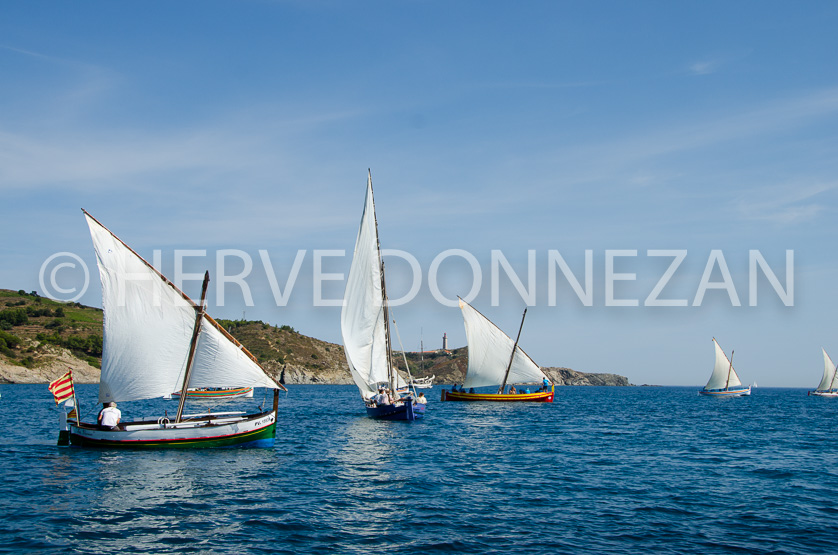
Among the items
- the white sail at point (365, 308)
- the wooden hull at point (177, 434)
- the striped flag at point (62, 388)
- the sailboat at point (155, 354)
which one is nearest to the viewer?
the sailboat at point (155, 354)

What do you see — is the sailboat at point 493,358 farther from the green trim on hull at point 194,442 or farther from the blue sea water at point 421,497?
the green trim on hull at point 194,442

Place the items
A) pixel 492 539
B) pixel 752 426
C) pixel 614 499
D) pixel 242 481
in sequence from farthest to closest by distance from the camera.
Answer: pixel 752 426 → pixel 242 481 → pixel 614 499 → pixel 492 539

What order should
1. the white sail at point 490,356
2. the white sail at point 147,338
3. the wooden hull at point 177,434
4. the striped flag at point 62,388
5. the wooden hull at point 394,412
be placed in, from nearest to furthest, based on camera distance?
the white sail at point 147,338 → the striped flag at point 62,388 → the wooden hull at point 177,434 → the wooden hull at point 394,412 → the white sail at point 490,356

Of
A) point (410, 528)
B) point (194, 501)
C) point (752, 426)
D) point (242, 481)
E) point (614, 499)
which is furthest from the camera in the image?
point (752, 426)

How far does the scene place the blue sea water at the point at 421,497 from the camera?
20859mm

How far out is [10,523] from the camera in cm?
2234

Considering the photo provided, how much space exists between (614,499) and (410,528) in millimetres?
9950

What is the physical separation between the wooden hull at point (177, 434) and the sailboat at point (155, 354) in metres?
0.06

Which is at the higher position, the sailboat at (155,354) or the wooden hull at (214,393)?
the sailboat at (155,354)

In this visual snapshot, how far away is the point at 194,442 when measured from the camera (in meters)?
39.6

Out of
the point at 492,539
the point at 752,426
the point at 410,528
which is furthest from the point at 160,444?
the point at 752,426

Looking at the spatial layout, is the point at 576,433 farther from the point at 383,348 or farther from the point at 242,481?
the point at 242,481

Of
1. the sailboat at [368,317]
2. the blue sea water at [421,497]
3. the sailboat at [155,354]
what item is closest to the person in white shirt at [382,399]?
the sailboat at [368,317]

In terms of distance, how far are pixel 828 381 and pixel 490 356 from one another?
117 m
